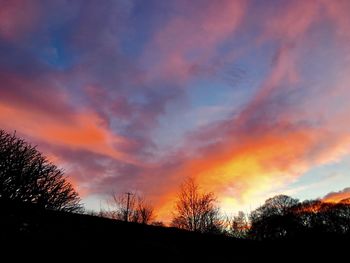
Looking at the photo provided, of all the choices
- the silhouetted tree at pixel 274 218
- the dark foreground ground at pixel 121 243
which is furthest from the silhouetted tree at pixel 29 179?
the silhouetted tree at pixel 274 218

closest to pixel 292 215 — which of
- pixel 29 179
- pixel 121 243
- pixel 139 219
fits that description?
pixel 139 219

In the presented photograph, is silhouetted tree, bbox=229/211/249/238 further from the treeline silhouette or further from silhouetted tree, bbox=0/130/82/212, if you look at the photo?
silhouetted tree, bbox=0/130/82/212

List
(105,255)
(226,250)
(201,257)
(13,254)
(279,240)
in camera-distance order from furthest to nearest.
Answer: (279,240), (226,250), (201,257), (105,255), (13,254)

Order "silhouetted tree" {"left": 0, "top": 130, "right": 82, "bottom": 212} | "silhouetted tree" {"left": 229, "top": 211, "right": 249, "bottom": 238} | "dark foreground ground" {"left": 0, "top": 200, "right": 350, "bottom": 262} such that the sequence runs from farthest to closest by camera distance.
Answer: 1. "silhouetted tree" {"left": 229, "top": 211, "right": 249, "bottom": 238}
2. "silhouetted tree" {"left": 0, "top": 130, "right": 82, "bottom": 212}
3. "dark foreground ground" {"left": 0, "top": 200, "right": 350, "bottom": 262}

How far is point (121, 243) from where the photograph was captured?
6.26 meters

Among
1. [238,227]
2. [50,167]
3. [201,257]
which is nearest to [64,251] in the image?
[201,257]

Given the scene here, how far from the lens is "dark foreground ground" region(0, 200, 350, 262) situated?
4.97 metres

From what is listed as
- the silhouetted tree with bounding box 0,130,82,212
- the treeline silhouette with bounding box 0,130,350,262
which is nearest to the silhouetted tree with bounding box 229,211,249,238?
the treeline silhouette with bounding box 0,130,350,262

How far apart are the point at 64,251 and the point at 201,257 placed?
3.28 metres

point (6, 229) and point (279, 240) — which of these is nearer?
point (6, 229)

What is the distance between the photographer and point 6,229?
4.97m

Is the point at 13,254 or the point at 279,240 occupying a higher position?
the point at 279,240

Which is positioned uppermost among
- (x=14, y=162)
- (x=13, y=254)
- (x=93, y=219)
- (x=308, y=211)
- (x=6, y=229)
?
(x=308, y=211)

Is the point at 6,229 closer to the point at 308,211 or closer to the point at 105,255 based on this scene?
the point at 105,255
